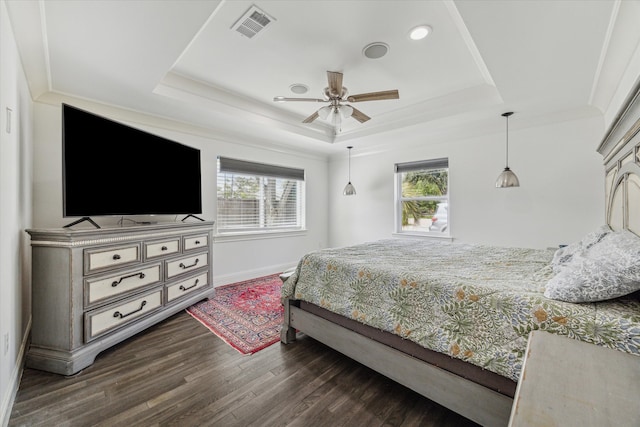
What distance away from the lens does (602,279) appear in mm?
1228

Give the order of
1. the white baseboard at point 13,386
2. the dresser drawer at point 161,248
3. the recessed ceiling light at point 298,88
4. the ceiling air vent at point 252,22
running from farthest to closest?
the recessed ceiling light at point 298,88 → the dresser drawer at point 161,248 → the ceiling air vent at point 252,22 → the white baseboard at point 13,386

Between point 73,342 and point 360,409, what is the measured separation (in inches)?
82.4

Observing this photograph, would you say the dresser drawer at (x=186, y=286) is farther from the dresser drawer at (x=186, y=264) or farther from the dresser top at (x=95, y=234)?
the dresser top at (x=95, y=234)

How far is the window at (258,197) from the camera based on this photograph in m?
4.27

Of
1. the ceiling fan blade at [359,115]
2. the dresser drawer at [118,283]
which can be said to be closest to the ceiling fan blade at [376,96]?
the ceiling fan blade at [359,115]

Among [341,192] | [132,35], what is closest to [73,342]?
[132,35]

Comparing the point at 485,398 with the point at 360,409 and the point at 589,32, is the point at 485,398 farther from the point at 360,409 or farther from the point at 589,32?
the point at 589,32

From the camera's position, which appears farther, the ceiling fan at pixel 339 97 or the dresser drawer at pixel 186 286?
the dresser drawer at pixel 186 286

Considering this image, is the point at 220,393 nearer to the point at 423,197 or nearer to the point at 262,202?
the point at 262,202

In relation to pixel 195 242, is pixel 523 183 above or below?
above

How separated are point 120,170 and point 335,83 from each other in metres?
2.17

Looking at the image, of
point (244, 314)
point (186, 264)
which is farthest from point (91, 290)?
point (244, 314)

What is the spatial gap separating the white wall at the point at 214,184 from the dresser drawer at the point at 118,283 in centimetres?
89

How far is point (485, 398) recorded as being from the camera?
1.38 meters
